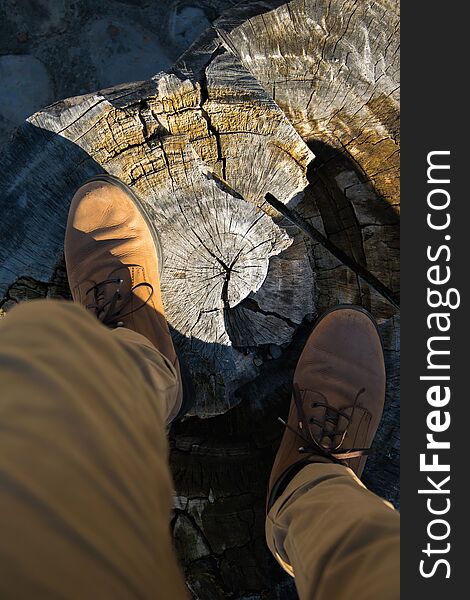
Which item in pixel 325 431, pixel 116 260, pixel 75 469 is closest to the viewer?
pixel 75 469

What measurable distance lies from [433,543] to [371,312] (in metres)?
0.72

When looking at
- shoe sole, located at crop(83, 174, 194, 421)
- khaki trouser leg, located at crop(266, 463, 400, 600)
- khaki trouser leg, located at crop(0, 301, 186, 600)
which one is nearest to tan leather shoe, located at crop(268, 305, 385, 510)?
khaki trouser leg, located at crop(266, 463, 400, 600)

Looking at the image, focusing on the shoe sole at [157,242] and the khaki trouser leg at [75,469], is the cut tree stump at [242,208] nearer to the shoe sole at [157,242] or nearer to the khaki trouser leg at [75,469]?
the shoe sole at [157,242]

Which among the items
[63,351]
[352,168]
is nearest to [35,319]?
[63,351]

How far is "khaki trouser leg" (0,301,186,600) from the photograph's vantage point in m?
0.74

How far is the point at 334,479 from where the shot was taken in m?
1.44

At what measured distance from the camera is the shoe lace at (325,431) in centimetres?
164

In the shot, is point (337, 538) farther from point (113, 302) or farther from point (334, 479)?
point (113, 302)

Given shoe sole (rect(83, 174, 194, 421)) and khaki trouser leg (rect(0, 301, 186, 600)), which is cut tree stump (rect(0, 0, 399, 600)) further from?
khaki trouser leg (rect(0, 301, 186, 600))

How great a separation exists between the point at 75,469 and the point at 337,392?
1191mm

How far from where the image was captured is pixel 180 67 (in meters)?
1.51

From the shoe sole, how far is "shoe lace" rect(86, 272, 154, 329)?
0.12 meters

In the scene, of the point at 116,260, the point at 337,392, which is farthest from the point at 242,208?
the point at 337,392

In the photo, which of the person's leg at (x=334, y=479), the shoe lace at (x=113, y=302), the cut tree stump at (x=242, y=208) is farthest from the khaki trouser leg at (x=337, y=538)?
the shoe lace at (x=113, y=302)
